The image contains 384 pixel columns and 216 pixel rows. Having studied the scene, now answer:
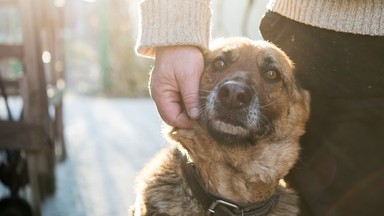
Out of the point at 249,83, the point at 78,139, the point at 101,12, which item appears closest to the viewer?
the point at 249,83

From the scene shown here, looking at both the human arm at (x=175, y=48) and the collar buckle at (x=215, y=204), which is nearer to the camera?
the human arm at (x=175, y=48)

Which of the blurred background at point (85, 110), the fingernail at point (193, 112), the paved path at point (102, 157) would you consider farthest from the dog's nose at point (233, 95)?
the blurred background at point (85, 110)

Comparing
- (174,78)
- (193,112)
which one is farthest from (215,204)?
(174,78)

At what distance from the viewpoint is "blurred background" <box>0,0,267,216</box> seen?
4211 millimetres

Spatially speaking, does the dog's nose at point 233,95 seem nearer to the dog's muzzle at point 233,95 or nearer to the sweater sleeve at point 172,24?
the dog's muzzle at point 233,95

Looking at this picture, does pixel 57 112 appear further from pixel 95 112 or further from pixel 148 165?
pixel 95 112

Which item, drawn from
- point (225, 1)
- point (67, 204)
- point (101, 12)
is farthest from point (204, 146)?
point (101, 12)

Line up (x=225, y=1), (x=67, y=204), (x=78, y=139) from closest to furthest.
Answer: (x=67, y=204) < (x=225, y=1) < (x=78, y=139)

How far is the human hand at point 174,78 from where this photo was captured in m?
2.22

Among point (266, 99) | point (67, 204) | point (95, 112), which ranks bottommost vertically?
point (95, 112)

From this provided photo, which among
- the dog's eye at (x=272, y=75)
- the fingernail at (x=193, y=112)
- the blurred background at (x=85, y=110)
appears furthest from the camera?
the blurred background at (x=85, y=110)

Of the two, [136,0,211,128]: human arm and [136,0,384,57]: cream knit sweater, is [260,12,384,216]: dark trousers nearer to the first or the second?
[136,0,384,57]: cream knit sweater

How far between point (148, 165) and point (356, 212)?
93cm

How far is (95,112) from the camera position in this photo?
36.5ft
